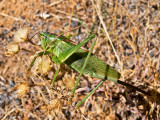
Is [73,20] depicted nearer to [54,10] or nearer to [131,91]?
[54,10]

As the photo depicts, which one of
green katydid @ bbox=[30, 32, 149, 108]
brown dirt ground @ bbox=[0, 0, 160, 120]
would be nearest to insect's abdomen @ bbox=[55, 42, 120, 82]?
green katydid @ bbox=[30, 32, 149, 108]

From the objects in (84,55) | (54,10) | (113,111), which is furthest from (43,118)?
(54,10)

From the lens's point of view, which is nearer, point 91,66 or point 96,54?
point 91,66

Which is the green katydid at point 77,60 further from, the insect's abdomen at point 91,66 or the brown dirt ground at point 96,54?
the brown dirt ground at point 96,54

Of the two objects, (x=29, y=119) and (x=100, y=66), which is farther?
(x=29, y=119)

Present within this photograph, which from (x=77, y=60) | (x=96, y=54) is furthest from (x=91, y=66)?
(x=96, y=54)

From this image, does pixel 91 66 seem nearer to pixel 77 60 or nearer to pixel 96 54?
pixel 77 60
